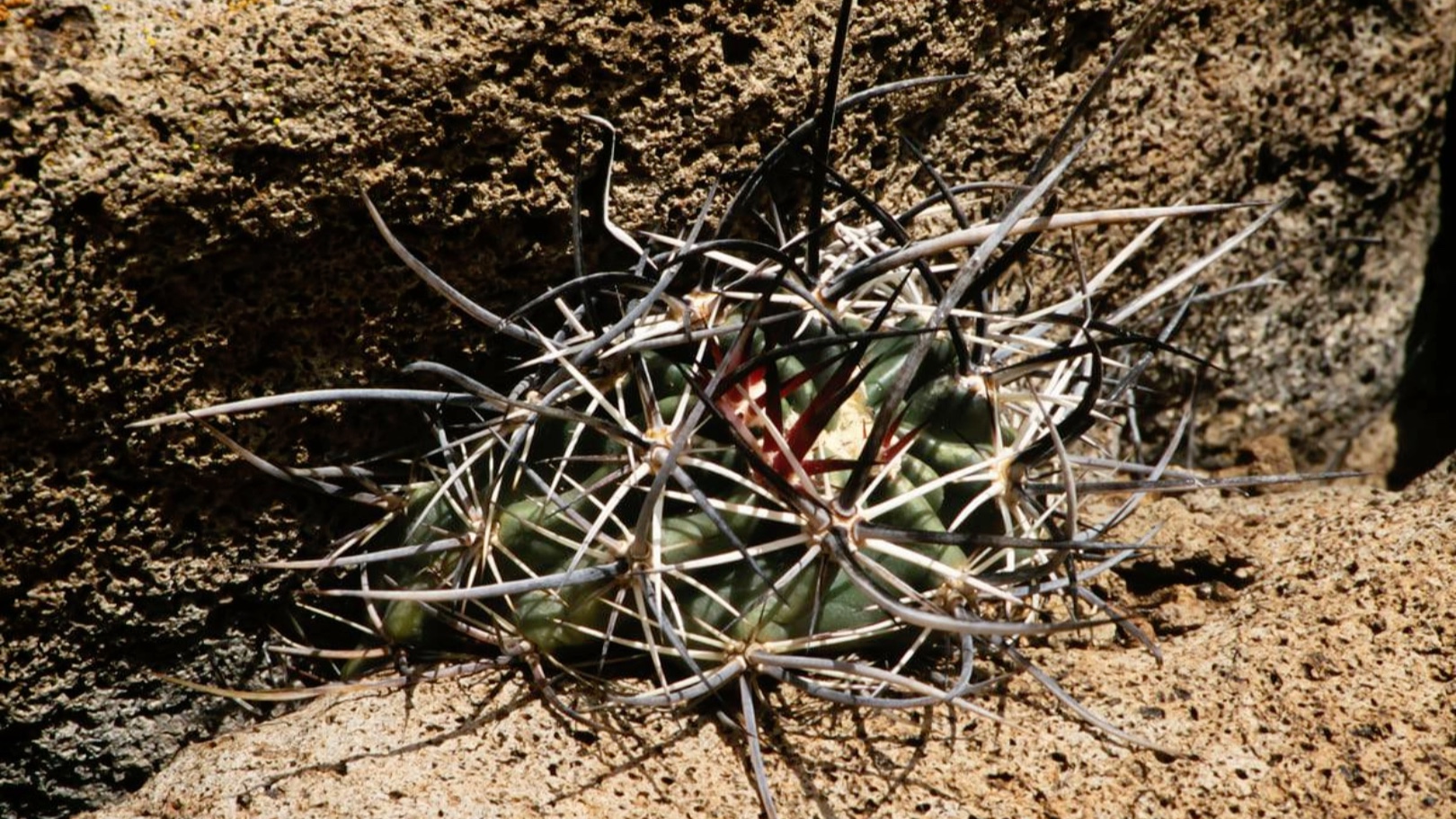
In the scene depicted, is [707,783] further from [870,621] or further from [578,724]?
[870,621]

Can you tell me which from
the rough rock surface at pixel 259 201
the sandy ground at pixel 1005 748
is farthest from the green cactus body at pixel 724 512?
the rough rock surface at pixel 259 201

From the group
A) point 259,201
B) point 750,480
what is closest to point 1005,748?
point 750,480

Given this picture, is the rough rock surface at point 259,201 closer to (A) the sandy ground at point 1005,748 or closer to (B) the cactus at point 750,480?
(B) the cactus at point 750,480

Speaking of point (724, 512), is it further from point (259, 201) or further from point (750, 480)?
point (259, 201)

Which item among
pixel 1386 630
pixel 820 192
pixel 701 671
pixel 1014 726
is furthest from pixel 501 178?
pixel 1386 630

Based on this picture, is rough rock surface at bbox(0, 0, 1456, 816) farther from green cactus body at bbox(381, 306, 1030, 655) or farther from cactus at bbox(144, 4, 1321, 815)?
green cactus body at bbox(381, 306, 1030, 655)
